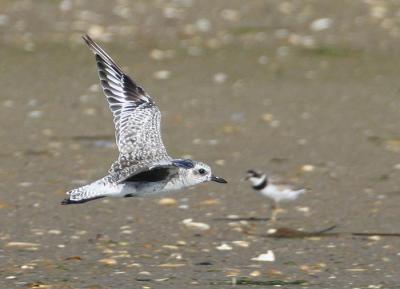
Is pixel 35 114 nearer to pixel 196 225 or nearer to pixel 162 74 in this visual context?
pixel 162 74

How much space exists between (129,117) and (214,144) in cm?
340

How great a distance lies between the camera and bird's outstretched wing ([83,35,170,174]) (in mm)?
9305

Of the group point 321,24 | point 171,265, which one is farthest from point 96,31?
point 171,265

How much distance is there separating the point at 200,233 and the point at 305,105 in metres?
4.45

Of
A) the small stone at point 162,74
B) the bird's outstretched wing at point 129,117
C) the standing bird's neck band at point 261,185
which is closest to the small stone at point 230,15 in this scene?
the small stone at point 162,74

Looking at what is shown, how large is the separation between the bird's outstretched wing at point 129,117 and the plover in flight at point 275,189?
1.59 metres

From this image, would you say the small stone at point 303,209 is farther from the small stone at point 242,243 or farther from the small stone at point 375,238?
the small stone at point 242,243

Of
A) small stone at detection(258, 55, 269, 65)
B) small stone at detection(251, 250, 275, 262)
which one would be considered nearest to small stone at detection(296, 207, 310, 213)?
small stone at detection(251, 250, 275, 262)

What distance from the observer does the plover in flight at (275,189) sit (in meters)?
11.0

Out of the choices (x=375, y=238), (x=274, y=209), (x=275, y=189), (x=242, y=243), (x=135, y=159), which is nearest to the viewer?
(x=135, y=159)

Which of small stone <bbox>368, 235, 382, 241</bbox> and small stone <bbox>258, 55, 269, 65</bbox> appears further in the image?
small stone <bbox>258, 55, 269, 65</bbox>

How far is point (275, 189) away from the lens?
11.0 m

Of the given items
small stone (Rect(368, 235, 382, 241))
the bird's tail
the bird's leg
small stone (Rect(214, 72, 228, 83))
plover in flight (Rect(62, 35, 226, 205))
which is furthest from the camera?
small stone (Rect(214, 72, 228, 83))

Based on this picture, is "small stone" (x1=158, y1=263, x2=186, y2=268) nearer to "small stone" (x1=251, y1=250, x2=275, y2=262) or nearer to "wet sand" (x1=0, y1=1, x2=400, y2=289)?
"wet sand" (x1=0, y1=1, x2=400, y2=289)
